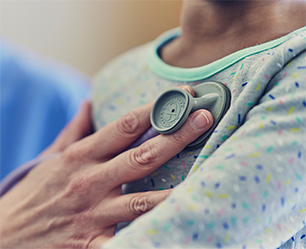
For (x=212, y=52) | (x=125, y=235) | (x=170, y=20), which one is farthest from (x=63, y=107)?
(x=125, y=235)

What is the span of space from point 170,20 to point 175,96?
31.2 inches

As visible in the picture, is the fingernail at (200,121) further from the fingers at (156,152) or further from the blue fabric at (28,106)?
the blue fabric at (28,106)

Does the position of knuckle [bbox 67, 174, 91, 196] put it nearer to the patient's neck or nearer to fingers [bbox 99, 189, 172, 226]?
fingers [bbox 99, 189, 172, 226]

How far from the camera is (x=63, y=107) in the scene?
102 cm

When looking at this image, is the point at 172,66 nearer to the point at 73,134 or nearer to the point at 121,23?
the point at 73,134

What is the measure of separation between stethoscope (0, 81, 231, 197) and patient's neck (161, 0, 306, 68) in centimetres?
8

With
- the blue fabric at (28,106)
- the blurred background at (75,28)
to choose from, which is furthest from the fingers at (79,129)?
the blurred background at (75,28)

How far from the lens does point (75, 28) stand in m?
1.70

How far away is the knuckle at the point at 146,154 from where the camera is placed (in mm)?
409

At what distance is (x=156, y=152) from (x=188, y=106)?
85 mm

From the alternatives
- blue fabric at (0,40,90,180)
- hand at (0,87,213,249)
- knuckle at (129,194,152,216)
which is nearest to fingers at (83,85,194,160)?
hand at (0,87,213,249)

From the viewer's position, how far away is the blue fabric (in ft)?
3.08

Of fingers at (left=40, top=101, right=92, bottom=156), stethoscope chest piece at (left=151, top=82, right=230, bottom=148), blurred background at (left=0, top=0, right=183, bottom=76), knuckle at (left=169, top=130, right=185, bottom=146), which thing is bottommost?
knuckle at (left=169, top=130, right=185, bottom=146)

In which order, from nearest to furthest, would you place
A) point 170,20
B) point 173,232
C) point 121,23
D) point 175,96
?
point 173,232, point 175,96, point 170,20, point 121,23
